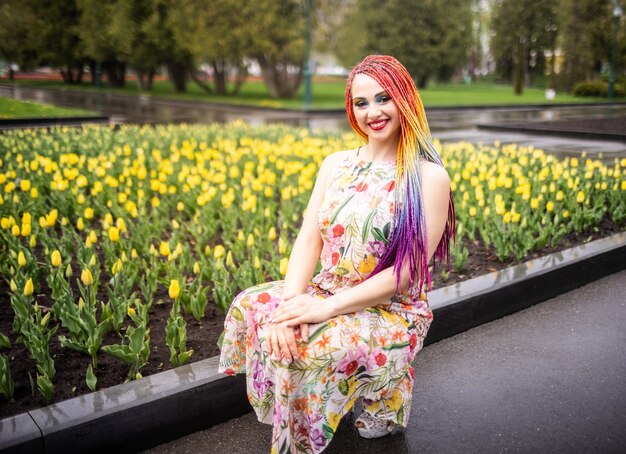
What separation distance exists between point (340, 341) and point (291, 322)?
192mm

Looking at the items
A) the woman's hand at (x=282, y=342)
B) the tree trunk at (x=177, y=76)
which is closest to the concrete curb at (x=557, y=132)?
the woman's hand at (x=282, y=342)

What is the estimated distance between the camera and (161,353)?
3287 millimetres

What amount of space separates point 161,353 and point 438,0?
44962 mm

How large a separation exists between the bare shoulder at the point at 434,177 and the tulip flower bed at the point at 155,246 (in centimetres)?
108

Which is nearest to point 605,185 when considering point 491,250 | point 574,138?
point 491,250

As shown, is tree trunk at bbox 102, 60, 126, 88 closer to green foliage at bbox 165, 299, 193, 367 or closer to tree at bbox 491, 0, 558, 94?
tree at bbox 491, 0, 558, 94

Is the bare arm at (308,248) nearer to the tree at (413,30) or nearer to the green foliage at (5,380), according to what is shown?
the green foliage at (5,380)

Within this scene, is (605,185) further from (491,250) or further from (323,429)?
(323,429)

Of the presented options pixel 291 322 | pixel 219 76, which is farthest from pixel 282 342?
pixel 219 76

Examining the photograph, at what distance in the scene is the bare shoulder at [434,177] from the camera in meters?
2.51

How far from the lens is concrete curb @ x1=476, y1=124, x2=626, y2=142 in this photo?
43.6ft

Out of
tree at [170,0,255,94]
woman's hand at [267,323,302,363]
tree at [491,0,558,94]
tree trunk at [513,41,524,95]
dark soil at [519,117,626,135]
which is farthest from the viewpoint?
tree at [491,0,558,94]

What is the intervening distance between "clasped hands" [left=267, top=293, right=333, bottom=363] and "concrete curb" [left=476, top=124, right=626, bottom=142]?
41.6 ft

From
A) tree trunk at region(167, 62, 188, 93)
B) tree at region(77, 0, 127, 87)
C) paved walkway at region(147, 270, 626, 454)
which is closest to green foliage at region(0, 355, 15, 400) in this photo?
paved walkway at region(147, 270, 626, 454)
